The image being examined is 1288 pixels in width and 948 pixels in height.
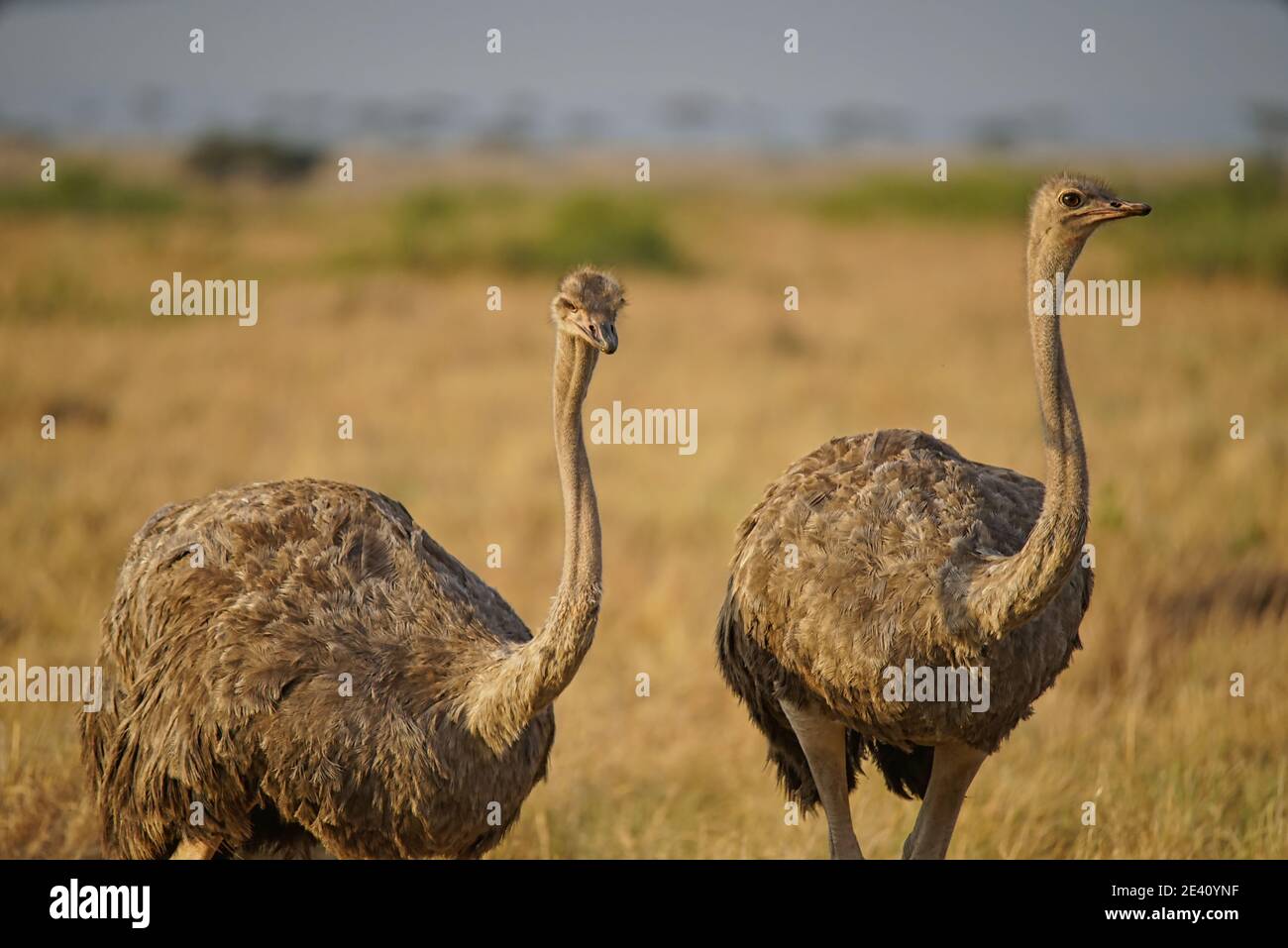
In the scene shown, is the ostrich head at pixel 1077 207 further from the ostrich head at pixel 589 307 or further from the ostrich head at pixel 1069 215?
the ostrich head at pixel 589 307

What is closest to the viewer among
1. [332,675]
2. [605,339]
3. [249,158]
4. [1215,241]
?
[605,339]

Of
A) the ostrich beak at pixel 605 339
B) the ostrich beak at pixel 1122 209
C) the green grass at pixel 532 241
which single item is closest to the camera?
the ostrich beak at pixel 605 339

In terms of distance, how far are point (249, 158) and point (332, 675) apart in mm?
44127

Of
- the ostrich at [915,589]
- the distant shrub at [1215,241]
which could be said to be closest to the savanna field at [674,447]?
the distant shrub at [1215,241]

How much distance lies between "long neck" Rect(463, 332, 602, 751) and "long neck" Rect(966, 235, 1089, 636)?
1.10 m

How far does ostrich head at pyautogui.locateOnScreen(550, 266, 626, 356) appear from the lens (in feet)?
13.4

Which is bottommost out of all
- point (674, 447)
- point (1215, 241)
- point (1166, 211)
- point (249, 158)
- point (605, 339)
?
point (605, 339)

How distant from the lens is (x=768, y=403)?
1388 cm

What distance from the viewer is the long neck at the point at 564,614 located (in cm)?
405

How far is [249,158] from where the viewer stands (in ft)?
152

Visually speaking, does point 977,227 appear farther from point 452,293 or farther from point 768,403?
point 768,403

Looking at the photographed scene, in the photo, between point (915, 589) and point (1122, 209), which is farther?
point (915, 589)

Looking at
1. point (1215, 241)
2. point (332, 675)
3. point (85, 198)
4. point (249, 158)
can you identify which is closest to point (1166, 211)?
point (1215, 241)

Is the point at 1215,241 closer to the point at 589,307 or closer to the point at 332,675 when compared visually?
the point at 589,307
